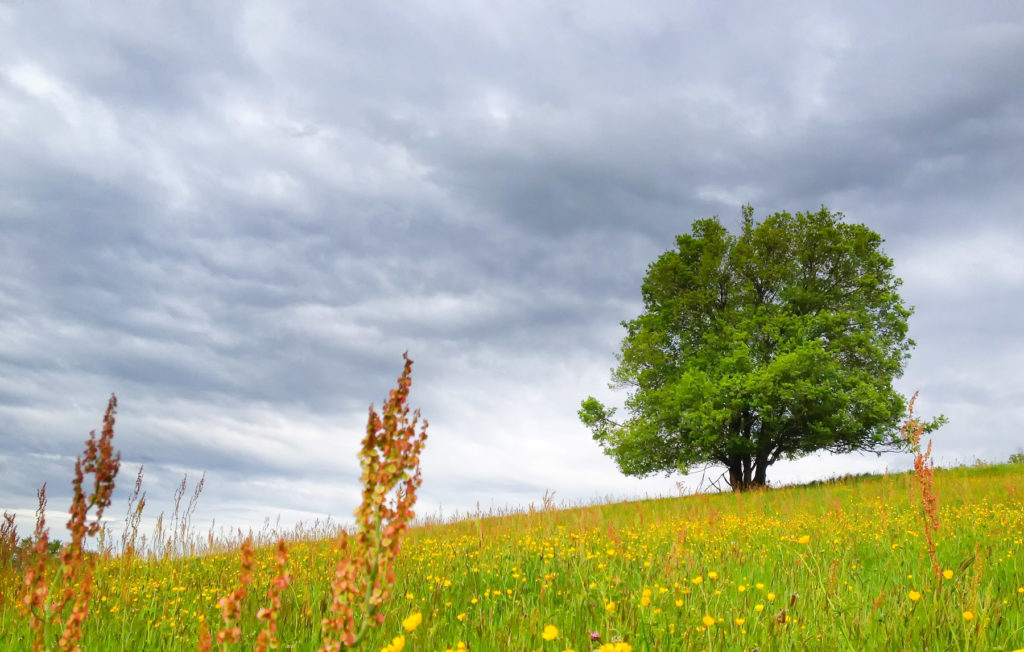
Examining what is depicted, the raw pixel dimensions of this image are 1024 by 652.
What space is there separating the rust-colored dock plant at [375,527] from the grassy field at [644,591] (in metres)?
1.08

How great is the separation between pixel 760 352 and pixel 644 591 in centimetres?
1851

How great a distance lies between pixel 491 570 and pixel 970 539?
714cm

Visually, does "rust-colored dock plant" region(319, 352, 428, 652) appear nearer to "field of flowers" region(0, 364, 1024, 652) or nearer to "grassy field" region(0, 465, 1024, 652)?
"field of flowers" region(0, 364, 1024, 652)

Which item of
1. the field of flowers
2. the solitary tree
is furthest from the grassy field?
the solitary tree

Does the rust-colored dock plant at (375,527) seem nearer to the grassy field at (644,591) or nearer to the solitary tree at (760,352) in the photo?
the grassy field at (644,591)

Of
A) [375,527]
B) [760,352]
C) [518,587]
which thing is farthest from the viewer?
[760,352]

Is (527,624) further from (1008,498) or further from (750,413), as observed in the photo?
(750,413)

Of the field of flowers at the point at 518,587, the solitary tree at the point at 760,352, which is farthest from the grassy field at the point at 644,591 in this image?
the solitary tree at the point at 760,352

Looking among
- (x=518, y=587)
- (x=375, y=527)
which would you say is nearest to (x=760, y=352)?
(x=518, y=587)

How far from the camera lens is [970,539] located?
9.23 m

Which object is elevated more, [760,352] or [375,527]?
[760,352]

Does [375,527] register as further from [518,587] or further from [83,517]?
[518,587]

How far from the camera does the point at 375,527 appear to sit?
1969 millimetres

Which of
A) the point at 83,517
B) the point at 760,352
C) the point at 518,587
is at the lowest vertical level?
the point at 518,587
